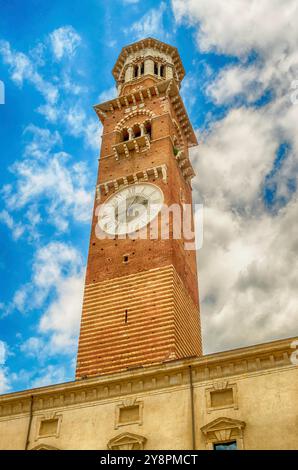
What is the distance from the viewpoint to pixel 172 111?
43.1 m

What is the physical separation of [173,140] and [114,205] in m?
7.97

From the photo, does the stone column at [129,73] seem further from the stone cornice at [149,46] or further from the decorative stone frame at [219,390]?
the decorative stone frame at [219,390]

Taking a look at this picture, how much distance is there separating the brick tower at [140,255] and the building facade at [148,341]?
8 cm

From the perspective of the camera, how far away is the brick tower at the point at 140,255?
29.0m

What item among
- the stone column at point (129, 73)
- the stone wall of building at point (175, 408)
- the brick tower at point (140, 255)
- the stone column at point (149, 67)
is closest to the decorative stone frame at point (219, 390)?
the stone wall of building at point (175, 408)

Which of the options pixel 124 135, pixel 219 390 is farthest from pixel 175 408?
pixel 124 135

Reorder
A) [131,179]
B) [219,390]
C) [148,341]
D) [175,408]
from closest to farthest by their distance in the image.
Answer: [219,390], [175,408], [148,341], [131,179]

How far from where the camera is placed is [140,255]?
107 feet

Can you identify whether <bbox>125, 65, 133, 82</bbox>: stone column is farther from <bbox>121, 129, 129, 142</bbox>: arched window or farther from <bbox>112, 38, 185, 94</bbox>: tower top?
<bbox>121, 129, 129, 142</bbox>: arched window

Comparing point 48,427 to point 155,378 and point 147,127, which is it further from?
point 147,127

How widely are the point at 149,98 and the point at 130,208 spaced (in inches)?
481

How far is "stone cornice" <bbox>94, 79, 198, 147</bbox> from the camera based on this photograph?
141 feet

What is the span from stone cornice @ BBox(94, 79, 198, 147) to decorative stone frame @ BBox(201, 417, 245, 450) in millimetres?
29747
